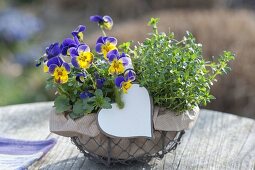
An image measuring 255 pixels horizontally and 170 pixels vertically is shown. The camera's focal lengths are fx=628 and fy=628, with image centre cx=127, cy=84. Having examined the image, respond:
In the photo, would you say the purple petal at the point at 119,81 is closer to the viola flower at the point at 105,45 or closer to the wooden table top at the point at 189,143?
the viola flower at the point at 105,45

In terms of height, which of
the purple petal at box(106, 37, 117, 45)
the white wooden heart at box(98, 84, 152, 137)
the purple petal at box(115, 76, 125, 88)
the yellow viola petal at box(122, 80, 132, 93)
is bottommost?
the white wooden heart at box(98, 84, 152, 137)

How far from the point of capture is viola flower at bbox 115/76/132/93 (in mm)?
1687

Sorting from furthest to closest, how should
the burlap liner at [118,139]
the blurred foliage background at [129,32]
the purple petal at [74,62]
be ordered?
the blurred foliage background at [129,32]
the burlap liner at [118,139]
the purple petal at [74,62]

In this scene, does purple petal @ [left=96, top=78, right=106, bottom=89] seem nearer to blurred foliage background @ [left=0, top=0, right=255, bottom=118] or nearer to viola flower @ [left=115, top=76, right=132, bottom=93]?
viola flower @ [left=115, top=76, right=132, bottom=93]

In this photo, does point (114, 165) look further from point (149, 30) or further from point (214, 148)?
point (149, 30)

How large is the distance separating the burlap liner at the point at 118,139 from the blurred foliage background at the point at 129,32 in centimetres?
177

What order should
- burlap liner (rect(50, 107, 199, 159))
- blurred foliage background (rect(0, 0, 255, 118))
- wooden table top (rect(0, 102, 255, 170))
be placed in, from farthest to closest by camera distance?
blurred foliage background (rect(0, 0, 255, 118)), wooden table top (rect(0, 102, 255, 170)), burlap liner (rect(50, 107, 199, 159))

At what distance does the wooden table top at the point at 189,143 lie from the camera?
6.46 feet

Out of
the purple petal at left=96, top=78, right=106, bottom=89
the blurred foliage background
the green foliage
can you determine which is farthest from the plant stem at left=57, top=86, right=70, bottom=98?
the blurred foliage background

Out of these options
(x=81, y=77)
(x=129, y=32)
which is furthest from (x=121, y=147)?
(x=129, y=32)

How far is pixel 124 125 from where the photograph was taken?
1780 millimetres

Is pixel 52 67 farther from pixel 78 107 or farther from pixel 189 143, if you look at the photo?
pixel 189 143

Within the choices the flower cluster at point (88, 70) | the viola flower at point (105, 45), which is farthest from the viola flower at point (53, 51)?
the viola flower at point (105, 45)

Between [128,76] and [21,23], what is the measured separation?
15.6 feet
